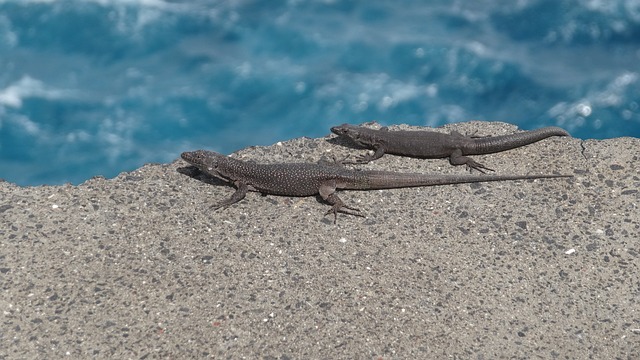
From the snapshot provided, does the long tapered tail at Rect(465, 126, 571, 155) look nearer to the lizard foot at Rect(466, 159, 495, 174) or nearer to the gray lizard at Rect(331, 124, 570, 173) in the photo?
the gray lizard at Rect(331, 124, 570, 173)

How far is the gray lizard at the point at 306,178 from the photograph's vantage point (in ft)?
→ 19.5

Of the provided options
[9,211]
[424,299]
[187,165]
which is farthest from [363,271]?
[9,211]

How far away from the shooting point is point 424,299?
16.6 ft

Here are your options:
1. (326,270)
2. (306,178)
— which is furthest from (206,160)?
(326,270)

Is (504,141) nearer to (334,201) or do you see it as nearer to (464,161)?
(464,161)

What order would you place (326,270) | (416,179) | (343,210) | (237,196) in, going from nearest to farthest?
(326,270)
(343,210)
(237,196)
(416,179)

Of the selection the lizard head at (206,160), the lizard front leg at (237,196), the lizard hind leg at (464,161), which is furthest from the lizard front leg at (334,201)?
the lizard hind leg at (464,161)

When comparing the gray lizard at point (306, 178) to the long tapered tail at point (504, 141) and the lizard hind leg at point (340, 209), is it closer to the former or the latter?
the lizard hind leg at point (340, 209)

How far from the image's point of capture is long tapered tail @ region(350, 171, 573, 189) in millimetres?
6004

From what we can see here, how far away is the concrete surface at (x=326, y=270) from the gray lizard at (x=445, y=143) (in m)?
0.28

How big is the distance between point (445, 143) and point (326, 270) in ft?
6.21

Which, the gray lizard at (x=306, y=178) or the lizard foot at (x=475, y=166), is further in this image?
the lizard foot at (x=475, y=166)

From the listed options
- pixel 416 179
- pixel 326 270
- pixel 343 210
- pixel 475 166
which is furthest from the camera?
pixel 475 166

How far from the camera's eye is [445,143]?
6543 millimetres
